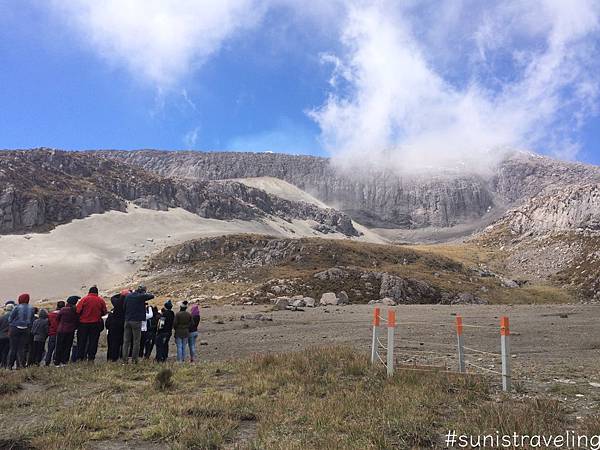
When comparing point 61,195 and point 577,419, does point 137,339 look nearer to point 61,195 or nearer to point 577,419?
point 577,419

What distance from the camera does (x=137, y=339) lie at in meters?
13.1

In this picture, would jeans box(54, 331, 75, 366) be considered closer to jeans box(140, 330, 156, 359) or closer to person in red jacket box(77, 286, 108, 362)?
person in red jacket box(77, 286, 108, 362)

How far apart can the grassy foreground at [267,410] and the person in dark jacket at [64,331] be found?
270cm

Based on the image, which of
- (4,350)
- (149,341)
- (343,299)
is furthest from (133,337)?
(343,299)

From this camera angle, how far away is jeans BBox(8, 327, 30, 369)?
1312 cm

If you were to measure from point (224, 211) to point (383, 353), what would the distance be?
406 ft

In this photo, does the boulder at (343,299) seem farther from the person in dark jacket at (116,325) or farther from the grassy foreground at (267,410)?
the grassy foreground at (267,410)

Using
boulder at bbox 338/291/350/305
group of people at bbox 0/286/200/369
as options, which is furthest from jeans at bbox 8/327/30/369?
boulder at bbox 338/291/350/305

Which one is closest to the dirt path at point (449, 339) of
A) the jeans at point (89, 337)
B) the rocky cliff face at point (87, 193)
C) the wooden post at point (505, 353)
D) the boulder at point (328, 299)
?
the wooden post at point (505, 353)

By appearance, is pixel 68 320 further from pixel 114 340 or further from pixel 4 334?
pixel 4 334

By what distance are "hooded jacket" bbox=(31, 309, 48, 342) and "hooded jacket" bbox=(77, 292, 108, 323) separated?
1.75m

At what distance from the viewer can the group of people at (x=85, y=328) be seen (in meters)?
13.0

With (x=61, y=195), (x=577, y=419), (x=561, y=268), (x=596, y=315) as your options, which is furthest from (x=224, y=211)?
(x=577, y=419)

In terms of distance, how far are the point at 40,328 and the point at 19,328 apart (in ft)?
2.46
